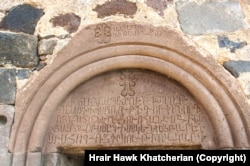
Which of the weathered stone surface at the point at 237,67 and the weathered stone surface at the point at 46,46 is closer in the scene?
the weathered stone surface at the point at 237,67

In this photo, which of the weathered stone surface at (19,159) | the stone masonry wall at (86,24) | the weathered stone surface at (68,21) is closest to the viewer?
the weathered stone surface at (19,159)

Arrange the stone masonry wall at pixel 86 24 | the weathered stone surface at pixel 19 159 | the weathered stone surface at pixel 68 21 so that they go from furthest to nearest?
the weathered stone surface at pixel 68 21 → the stone masonry wall at pixel 86 24 → the weathered stone surface at pixel 19 159

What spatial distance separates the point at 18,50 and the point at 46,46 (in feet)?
0.59

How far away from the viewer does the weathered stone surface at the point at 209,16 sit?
2.18m

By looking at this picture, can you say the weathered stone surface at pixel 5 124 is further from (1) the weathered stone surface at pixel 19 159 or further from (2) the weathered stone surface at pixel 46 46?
(2) the weathered stone surface at pixel 46 46

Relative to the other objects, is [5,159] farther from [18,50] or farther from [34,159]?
[18,50]

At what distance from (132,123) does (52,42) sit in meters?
0.72

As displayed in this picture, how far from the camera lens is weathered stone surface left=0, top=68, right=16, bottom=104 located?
212 centimetres

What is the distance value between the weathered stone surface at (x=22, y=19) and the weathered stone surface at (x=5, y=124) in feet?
1.72

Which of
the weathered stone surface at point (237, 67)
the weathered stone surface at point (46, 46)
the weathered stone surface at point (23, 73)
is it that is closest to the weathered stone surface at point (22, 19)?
the weathered stone surface at point (46, 46)

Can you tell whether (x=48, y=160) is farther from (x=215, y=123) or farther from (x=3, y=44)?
(x=215, y=123)

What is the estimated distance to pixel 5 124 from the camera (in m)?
2.07

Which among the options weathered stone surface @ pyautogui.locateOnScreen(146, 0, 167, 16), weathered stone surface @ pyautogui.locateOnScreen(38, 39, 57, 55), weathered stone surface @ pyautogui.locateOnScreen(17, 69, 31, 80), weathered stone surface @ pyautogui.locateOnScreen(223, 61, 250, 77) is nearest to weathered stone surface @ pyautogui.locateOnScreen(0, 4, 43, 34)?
weathered stone surface @ pyautogui.locateOnScreen(38, 39, 57, 55)

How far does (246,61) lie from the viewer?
2.08 m
